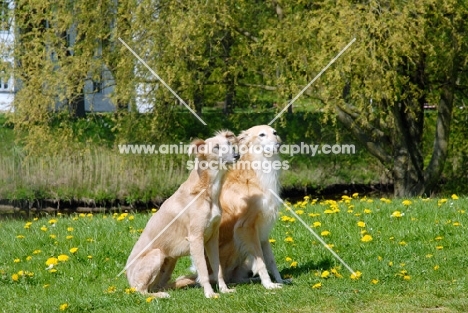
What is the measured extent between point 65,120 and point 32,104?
94 centimetres

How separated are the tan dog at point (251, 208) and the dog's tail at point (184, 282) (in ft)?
1.12

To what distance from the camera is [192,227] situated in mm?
6375

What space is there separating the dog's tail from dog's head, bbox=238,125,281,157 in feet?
4.52

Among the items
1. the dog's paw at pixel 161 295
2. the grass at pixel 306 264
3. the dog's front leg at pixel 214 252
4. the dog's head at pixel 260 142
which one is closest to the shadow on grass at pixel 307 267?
the grass at pixel 306 264

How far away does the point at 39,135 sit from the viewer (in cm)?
1584

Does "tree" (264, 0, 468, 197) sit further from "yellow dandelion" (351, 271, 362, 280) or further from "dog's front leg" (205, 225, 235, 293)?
"dog's front leg" (205, 225, 235, 293)

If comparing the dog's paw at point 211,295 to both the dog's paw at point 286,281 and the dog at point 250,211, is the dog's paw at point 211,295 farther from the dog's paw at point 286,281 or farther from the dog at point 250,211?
the dog's paw at point 286,281

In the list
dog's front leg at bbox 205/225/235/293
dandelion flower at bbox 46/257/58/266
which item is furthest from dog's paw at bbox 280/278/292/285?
dandelion flower at bbox 46/257/58/266

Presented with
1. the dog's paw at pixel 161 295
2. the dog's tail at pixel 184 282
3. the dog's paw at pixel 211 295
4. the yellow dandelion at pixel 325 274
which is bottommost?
the dog's tail at pixel 184 282

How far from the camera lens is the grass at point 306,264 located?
5.81m

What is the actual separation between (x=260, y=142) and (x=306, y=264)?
144cm

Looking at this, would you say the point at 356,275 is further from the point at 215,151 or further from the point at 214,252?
the point at 215,151

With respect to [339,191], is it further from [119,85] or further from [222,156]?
[222,156]

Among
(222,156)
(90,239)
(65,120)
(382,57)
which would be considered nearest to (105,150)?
(65,120)
